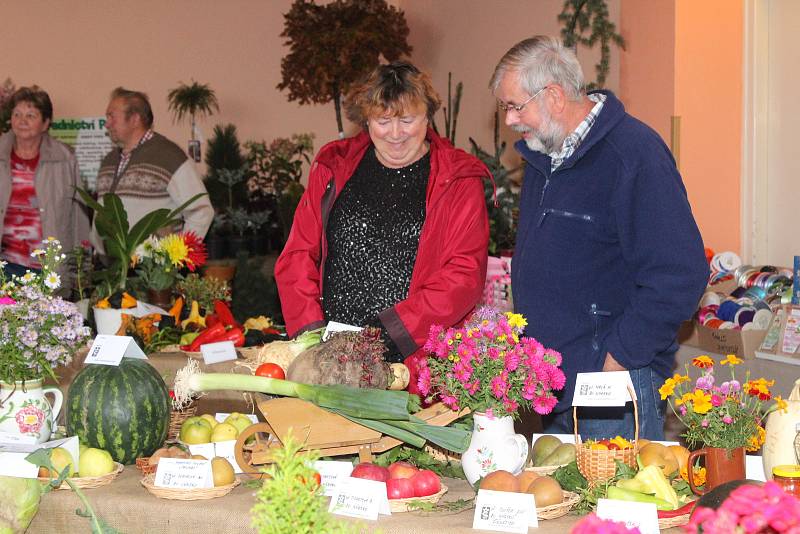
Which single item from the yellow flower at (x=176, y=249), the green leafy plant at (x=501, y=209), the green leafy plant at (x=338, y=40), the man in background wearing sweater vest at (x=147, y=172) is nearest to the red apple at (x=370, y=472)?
the yellow flower at (x=176, y=249)

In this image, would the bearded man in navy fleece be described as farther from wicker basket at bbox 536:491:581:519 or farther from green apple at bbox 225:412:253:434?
green apple at bbox 225:412:253:434

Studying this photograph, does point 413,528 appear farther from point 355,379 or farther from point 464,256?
point 464,256

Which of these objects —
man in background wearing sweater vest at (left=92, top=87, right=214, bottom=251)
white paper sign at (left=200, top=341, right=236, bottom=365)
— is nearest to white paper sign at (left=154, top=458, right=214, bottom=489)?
white paper sign at (left=200, top=341, right=236, bottom=365)

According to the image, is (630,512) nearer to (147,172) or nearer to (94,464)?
(94,464)

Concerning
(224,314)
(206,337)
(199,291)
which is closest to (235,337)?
(206,337)

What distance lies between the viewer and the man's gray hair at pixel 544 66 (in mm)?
2264

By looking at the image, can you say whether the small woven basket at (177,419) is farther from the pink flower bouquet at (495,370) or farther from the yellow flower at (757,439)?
the yellow flower at (757,439)

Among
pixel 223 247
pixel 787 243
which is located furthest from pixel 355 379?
pixel 223 247

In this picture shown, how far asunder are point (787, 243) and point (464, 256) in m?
2.38

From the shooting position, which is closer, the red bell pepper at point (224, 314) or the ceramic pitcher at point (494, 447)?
the ceramic pitcher at point (494, 447)

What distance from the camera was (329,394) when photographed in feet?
6.54

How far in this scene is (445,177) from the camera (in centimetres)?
258

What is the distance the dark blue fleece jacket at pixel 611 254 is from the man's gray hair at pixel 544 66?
0.38 ft

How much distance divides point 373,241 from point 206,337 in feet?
3.92
